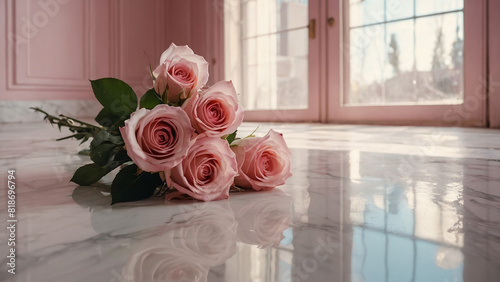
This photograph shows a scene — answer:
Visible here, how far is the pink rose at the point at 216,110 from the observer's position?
1.68ft

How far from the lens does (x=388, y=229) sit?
41cm

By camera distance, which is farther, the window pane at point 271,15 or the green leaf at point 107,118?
the window pane at point 271,15

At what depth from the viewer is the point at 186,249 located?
360mm

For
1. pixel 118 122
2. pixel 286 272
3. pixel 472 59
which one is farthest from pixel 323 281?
pixel 472 59

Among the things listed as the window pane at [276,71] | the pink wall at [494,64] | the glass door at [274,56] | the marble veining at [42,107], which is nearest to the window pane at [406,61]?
the pink wall at [494,64]

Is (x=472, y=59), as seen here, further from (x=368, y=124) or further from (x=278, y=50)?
(x=278, y=50)

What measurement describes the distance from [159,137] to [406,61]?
101 inches

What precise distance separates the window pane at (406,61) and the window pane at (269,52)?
1.38 ft

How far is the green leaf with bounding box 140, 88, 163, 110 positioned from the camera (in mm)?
565

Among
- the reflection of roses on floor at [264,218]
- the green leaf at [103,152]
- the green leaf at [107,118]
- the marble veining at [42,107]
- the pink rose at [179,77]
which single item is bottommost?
the reflection of roses on floor at [264,218]

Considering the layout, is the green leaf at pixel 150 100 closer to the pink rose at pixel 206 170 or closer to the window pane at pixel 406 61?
the pink rose at pixel 206 170

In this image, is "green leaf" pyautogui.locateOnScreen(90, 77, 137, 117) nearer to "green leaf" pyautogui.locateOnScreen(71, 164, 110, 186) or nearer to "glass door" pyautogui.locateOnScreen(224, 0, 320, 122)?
"green leaf" pyautogui.locateOnScreen(71, 164, 110, 186)

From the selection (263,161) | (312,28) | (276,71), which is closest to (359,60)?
(312,28)

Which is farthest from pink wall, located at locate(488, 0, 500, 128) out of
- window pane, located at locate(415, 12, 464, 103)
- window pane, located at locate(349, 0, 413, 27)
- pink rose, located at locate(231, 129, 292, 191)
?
pink rose, located at locate(231, 129, 292, 191)
